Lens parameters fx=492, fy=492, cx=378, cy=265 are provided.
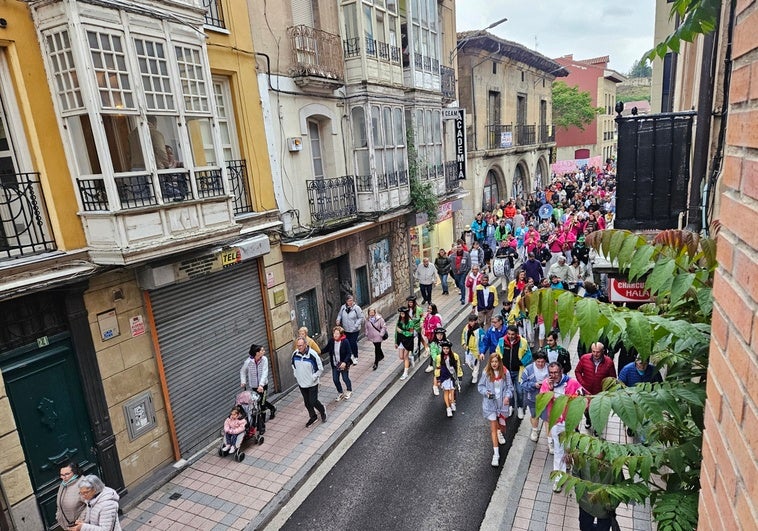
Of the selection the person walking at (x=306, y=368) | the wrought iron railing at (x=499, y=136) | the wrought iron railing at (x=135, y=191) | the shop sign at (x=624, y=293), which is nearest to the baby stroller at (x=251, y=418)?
the person walking at (x=306, y=368)

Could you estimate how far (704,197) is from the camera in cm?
637

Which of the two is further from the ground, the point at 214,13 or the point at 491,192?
the point at 214,13

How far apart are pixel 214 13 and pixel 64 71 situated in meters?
3.96

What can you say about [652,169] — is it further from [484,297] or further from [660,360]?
[660,360]

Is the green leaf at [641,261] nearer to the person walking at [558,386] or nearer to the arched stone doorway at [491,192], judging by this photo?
the person walking at [558,386]

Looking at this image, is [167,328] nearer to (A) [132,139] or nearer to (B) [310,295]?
(A) [132,139]

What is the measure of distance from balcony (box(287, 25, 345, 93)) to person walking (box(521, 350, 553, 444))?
27.0ft

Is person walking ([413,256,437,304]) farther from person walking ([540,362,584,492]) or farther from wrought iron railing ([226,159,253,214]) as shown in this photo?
person walking ([540,362,584,492])

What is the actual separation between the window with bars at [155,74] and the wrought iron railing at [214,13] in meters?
2.33

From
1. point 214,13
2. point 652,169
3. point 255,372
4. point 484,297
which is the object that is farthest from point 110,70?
point 484,297

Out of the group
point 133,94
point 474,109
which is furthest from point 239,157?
point 474,109

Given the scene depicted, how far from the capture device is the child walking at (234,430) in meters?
9.28

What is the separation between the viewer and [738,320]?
1287mm

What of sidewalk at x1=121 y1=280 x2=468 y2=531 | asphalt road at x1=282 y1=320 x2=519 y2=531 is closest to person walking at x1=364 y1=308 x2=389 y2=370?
sidewalk at x1=121 y1=280 x2=468 y2=531
